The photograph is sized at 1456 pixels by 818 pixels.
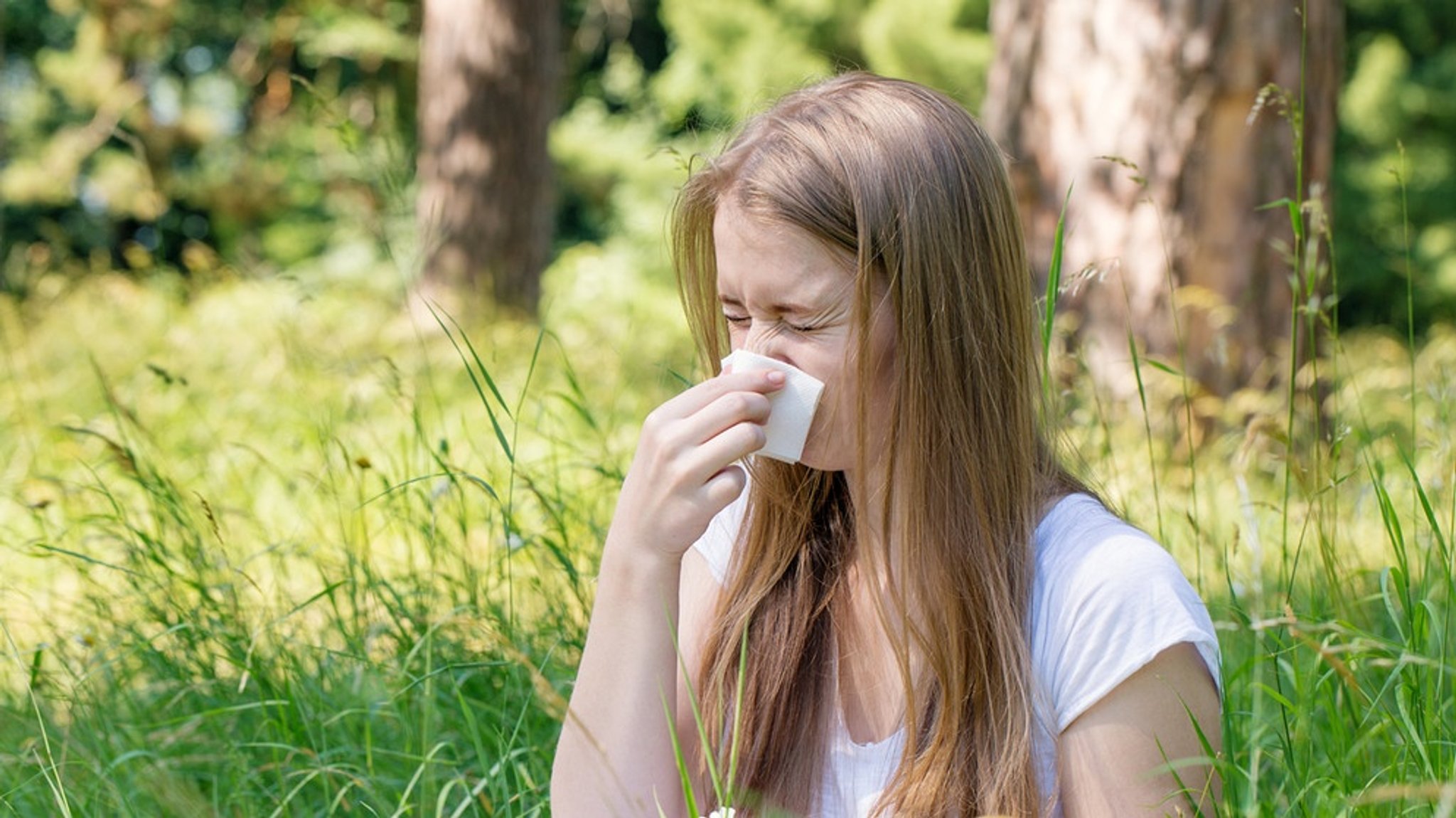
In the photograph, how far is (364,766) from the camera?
6.37ft

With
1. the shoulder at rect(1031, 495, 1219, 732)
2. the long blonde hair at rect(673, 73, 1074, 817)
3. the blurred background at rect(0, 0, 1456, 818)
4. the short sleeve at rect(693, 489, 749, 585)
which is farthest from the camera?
the short sleeve at rect(693, 489, 749, 585)

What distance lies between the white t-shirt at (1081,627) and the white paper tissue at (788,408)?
293 mm

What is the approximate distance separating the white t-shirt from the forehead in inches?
13.9

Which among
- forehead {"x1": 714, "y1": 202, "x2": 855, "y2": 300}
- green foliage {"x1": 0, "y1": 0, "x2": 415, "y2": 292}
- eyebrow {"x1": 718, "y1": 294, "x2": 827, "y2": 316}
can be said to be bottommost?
eyebrow {"x1": 718, "y1": 294, "x2": 827, "y2": 316}

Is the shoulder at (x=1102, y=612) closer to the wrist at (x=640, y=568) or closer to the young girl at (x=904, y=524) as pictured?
the young girl at (x=904, y=524)

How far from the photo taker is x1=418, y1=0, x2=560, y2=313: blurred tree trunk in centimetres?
780

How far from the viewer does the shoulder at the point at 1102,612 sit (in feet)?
4.61

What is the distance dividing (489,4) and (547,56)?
482mm

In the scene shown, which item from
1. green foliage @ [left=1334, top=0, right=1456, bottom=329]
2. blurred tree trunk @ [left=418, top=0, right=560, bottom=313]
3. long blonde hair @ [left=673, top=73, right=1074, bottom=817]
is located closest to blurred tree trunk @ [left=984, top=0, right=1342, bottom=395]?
long blonde hair @ [left=673, top=73, right=1074, bottom=817]

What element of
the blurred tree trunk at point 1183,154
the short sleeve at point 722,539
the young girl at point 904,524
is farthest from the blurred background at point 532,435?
Result: the short sleeve at point 722,539

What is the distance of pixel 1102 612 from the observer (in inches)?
56.7

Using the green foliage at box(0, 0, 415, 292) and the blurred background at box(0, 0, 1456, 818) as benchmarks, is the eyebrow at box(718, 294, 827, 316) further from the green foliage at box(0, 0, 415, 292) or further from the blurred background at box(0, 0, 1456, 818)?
the green foliage at box(0, 0, 415, 292)

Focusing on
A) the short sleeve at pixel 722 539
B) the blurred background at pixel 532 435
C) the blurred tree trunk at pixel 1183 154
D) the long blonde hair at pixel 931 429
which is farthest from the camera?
the blurred tree trunk at pixel 1183 154

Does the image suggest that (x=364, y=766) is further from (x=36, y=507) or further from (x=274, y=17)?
(x=274, y=17)
